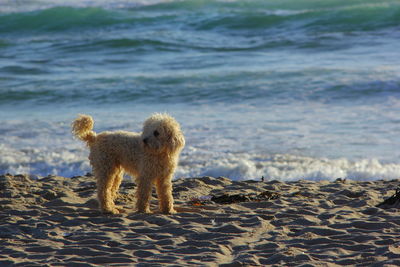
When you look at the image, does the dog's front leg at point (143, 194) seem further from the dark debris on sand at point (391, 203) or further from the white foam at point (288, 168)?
Result: the white foam at point (288, 168)

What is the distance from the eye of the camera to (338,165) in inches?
380

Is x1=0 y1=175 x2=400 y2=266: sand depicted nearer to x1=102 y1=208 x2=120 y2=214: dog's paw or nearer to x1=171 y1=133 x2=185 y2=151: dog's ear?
x1=102 y1=208 x2=120 y2=214: dog's paw

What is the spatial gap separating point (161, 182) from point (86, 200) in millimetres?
1271

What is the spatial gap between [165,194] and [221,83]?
405 inches

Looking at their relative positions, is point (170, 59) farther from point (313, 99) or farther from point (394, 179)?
point (394, 179)

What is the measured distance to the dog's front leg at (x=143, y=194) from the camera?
634 cm

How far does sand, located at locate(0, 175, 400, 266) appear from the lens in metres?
5.08

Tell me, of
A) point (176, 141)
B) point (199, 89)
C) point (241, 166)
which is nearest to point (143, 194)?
point (176, 141)

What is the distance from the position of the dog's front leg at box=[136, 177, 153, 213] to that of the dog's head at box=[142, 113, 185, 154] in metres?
0.41

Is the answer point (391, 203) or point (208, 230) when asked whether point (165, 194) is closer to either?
point (208, 230)

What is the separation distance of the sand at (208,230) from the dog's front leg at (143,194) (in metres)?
0.11

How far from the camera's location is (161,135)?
238 inches

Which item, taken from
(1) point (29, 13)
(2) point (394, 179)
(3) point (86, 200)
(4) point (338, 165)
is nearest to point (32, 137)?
(3) point (86, 200)

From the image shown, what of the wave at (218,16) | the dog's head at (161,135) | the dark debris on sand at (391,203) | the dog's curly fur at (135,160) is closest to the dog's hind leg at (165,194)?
the dog's curly fur at (135,160)
